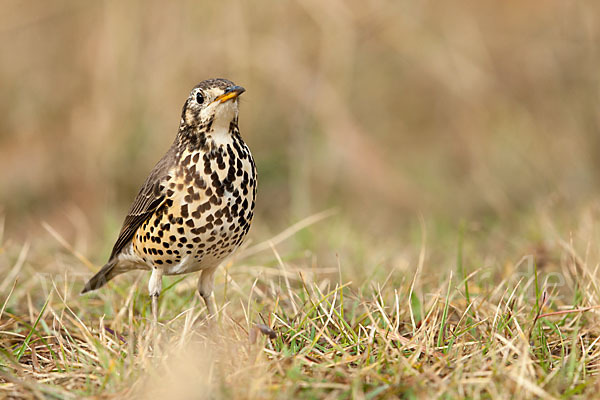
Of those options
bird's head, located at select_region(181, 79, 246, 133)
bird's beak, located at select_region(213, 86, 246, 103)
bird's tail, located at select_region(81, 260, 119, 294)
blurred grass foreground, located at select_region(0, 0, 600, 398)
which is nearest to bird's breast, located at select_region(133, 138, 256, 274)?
bird's head, located at select_region(181, 79, 246, 133)

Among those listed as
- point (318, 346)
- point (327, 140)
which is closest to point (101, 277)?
point (318, 346)

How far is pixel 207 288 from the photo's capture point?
4.55 meters

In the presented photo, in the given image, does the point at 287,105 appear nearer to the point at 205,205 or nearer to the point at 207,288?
the point at 207,288

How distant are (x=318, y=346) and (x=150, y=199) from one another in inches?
52.0

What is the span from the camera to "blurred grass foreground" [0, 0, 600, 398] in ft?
17.6

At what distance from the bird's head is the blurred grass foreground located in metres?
1.16

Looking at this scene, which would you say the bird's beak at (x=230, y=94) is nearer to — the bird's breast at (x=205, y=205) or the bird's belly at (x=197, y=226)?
the bird's breast at (x=205, y=205)

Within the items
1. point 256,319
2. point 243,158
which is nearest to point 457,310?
point 256,319

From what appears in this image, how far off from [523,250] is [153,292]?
300cm

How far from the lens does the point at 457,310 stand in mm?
4305

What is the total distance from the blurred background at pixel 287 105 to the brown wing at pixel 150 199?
11.6ft

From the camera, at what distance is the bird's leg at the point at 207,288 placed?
4.52 m

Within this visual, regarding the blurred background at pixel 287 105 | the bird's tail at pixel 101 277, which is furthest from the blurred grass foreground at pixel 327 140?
the bird's tail at pixel 101 277

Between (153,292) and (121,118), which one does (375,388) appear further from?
(121,118)
